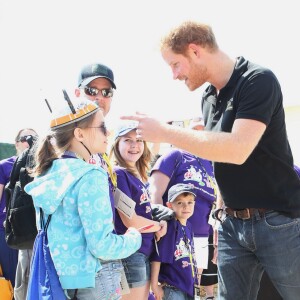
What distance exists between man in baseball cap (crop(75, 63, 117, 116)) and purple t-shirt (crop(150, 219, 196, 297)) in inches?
42.9

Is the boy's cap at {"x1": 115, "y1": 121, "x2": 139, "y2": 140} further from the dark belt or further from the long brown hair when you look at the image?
the dark belt

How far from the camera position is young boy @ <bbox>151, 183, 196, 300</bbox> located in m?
3.24

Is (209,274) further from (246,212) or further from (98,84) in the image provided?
(98,84)

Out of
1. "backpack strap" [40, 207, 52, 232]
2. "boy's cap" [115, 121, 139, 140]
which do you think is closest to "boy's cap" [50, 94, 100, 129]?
"backpack strap" [40, 207, 52, 232]

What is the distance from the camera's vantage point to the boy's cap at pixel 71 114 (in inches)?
96.7

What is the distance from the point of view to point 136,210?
310 cm

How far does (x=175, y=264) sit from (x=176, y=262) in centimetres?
2

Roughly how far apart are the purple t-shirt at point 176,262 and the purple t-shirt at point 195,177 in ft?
1.45

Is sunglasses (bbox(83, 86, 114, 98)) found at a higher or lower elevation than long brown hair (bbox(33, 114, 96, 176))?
higher

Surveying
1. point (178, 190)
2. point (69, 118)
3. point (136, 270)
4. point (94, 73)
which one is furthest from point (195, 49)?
point (136, 270)

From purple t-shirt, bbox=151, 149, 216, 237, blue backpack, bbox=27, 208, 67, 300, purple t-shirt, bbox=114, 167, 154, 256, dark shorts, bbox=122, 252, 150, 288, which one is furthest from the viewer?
purple t-shirt, bbox=151, 149, 216, 237

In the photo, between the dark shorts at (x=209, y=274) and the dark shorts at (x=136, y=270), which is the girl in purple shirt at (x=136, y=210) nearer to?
the dark shorts at (x=136, y=270)

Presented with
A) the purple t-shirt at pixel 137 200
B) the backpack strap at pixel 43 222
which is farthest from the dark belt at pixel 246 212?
the backpack strap at pixel 43 222

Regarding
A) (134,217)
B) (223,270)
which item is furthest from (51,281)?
(223,270)
